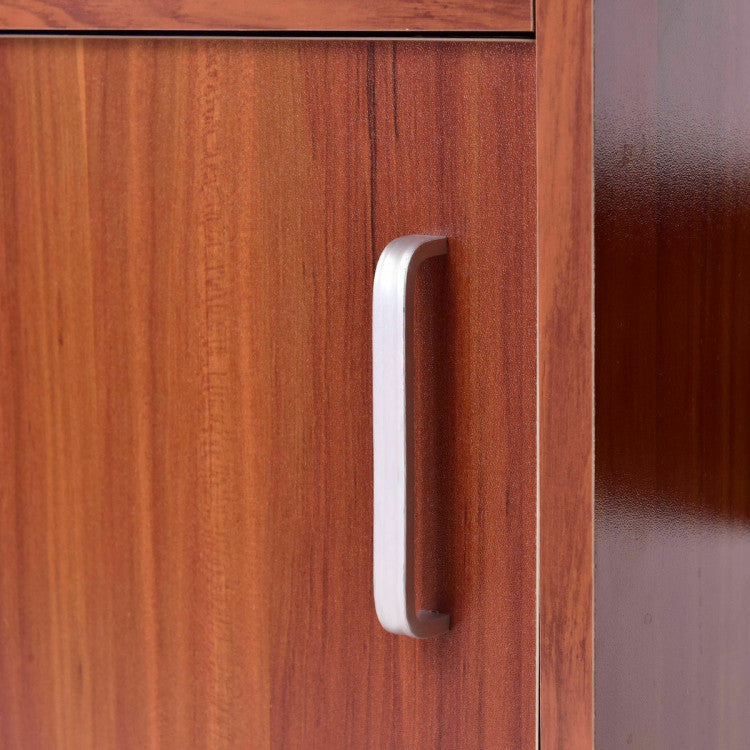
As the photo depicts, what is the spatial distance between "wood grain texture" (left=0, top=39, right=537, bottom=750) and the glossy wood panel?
3 centimetres

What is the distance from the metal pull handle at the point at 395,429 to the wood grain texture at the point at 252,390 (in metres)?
0.02

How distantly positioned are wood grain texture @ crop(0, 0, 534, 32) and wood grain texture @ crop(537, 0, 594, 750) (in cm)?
2

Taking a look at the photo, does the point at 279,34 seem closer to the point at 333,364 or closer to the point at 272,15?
the point at 272,15

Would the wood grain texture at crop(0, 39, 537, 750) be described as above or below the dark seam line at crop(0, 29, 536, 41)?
below

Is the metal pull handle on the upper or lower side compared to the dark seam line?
lower

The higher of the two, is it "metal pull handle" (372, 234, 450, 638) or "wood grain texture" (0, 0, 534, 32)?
"wood grain texture" (0, 0, 534, 32)

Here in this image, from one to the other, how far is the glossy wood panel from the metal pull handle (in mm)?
73

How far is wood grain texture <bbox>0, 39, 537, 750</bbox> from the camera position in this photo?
1.38ft

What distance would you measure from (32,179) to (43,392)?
95 millimetres

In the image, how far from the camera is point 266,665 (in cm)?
46

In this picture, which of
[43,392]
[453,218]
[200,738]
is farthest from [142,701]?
[453,218]

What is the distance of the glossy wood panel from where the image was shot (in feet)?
1.37

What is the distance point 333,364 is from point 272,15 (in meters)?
0.14

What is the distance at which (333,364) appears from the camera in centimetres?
44
